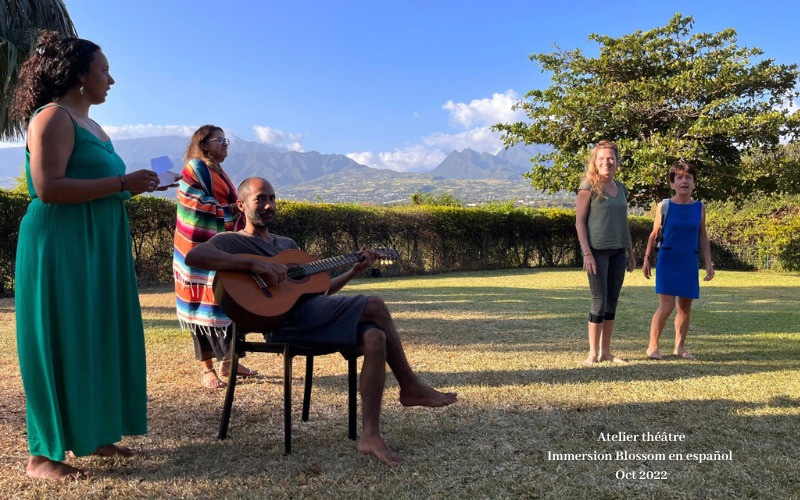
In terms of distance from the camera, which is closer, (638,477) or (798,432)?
(638,477)

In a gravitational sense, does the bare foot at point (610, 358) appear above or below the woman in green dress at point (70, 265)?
below

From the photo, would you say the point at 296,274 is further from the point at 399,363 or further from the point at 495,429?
the point at 495,429

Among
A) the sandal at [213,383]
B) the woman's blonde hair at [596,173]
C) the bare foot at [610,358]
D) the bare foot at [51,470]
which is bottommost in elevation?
the sandal at [213,383]

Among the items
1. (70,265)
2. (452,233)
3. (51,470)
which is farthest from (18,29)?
(452,233)

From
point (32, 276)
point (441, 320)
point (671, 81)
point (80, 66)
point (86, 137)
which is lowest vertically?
point (441, 320)

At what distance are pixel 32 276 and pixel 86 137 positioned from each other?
0.72 m

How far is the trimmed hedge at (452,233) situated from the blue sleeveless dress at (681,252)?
10723 mm

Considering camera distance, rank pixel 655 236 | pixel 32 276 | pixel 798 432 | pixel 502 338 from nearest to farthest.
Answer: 1. pixel 32 276
2. pixel 798 432
3. pixel 655 236
4. pixel 502 338

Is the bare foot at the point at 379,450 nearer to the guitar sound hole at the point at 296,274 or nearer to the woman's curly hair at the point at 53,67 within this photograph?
the guitar sound hole at the point at 296,274

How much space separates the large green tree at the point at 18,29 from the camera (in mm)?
11242

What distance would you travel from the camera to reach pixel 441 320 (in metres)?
7.83

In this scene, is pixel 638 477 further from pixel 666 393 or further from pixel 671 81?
pixel 671 81

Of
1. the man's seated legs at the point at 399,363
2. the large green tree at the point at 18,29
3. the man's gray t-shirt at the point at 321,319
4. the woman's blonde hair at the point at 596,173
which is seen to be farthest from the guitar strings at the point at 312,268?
the large green tree at the point at 18,29

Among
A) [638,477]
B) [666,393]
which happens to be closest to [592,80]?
[666,393]
